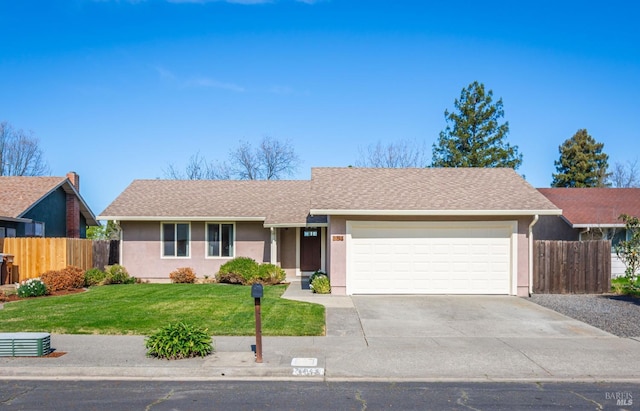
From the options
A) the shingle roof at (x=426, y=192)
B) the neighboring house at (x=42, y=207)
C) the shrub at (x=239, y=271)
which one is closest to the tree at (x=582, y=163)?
the shingle roof at (x=426, y=192)

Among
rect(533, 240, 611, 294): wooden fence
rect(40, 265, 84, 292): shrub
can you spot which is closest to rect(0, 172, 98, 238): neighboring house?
rect(40, 265, 84, 292): shrub

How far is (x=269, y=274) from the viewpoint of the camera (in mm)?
21016

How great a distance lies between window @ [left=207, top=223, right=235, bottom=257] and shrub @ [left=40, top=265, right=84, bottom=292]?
5001 millimetres

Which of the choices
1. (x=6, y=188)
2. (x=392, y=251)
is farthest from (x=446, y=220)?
(x=6, y=188)

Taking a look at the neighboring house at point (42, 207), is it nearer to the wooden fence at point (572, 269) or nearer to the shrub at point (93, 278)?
the shrub at point (93, 278)

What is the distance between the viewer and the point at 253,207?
77.6ft

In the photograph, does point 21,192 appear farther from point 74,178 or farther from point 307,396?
point 307,396

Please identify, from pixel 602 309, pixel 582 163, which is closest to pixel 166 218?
pixel 602 309

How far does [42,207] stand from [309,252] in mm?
13096

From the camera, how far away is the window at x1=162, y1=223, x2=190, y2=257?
2302cm

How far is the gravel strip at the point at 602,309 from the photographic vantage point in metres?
13.0

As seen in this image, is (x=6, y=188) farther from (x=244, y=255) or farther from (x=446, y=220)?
(x=446, y=220)

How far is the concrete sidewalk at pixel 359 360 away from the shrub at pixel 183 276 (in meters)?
10.7

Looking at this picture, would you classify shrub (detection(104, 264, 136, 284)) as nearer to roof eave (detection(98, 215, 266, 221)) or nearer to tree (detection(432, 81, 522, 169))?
roof eave (detection(98, 215, 266, 221))
